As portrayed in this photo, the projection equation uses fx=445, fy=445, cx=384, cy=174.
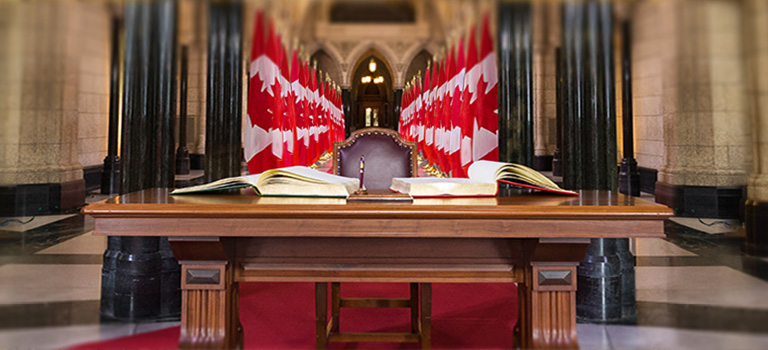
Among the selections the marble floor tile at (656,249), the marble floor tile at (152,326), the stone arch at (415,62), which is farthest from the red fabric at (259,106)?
the stone arch at (415,62)

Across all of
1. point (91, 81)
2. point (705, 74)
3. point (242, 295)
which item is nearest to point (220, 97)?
point (242, 295)

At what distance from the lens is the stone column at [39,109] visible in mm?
4453

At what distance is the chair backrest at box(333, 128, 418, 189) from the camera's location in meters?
2.56

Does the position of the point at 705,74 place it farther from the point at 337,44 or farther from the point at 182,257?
the point at 337,44

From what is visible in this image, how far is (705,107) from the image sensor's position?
16.7ft

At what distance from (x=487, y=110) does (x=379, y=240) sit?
2.00 meters

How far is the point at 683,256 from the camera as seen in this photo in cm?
336

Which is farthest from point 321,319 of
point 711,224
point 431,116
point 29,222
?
point 711,224

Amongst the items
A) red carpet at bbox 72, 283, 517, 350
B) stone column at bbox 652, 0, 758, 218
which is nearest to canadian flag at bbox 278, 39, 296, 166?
red carpet at bbox 72, 283, 517, 350

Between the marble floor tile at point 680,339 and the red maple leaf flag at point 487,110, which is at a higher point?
the red maple leaf flag at point 487,110

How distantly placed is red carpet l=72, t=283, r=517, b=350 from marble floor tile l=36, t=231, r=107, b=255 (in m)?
1.58

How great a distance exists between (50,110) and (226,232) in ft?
17.2

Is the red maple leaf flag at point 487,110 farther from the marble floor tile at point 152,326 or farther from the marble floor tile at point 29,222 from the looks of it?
the marble floor tile at point 29,222

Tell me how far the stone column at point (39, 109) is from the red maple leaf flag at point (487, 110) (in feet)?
13.4
